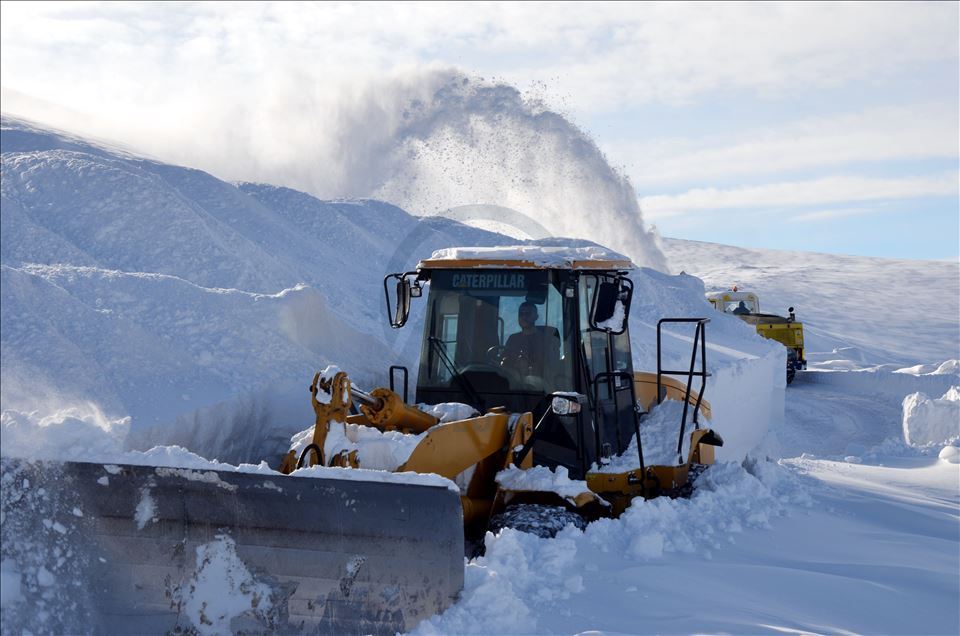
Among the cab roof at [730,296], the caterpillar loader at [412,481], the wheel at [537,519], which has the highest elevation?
the cab roof at [730,296]

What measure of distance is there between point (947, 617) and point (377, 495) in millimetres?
2930

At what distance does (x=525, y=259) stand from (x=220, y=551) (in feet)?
9.27

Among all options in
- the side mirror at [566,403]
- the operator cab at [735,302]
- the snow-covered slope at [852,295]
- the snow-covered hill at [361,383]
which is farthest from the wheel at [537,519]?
the snow-covered slope at [852,295]

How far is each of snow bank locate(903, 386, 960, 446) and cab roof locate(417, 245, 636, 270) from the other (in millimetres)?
10410

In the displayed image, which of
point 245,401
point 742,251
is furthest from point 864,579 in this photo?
point 742,251

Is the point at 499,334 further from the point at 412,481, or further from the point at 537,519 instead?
the point at 412,481

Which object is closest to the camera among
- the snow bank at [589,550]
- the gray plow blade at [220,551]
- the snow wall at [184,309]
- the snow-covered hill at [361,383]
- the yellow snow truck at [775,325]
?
the gray plow blade at [220,551]

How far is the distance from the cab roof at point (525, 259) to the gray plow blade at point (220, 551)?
2261 millimetres

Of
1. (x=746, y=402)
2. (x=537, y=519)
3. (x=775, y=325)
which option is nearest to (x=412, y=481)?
(x=537, y=519)

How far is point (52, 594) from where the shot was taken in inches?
154

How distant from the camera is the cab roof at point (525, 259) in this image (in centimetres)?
614

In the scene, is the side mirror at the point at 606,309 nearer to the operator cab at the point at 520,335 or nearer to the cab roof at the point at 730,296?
the operator cab at the point at 520,335

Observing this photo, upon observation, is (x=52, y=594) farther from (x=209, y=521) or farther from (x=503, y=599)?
(x=503, y=599)

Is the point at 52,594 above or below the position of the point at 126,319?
below
